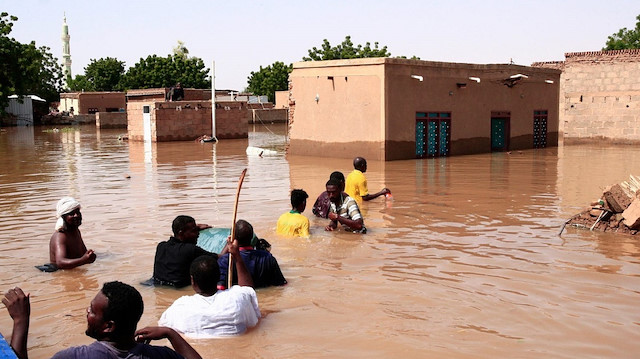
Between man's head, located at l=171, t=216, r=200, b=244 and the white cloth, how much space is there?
4.10ft

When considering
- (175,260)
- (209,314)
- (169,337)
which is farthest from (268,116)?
(169,337)

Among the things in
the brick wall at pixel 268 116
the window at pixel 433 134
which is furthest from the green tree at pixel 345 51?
the window at pixel 433 134

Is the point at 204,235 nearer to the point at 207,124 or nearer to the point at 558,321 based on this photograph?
the point at 558,321

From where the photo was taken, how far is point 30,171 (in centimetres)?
1997

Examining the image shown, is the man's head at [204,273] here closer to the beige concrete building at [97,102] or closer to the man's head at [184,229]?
the man's head at [184,229]

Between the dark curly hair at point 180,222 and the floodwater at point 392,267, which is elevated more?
the dark curly hair at point 180,222

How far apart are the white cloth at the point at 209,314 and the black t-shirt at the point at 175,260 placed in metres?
1.19

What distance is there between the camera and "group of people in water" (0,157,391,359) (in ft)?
11.7

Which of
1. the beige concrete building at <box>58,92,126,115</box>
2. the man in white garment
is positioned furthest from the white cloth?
the beige concrete building at <box>58,92,126,115</box>

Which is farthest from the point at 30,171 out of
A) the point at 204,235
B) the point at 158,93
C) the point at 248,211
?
the point at 158,93

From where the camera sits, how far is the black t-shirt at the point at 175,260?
22.3ft

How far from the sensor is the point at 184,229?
673 cm

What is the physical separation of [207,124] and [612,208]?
89.6 feet

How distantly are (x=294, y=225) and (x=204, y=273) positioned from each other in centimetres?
355
